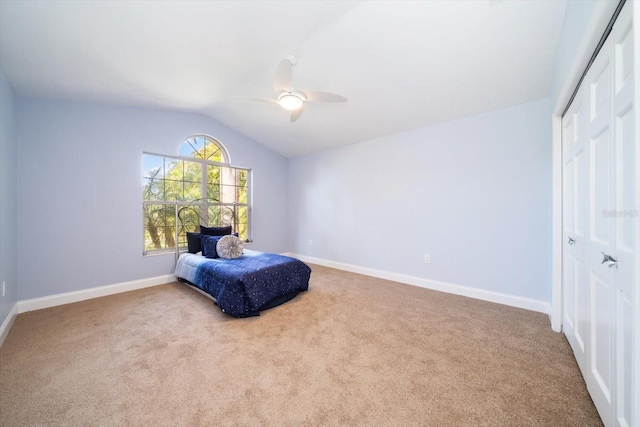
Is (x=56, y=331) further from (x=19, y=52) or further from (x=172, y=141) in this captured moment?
(x=172, y=141)

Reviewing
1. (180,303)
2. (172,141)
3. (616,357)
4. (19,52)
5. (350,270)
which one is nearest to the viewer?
(616,357)

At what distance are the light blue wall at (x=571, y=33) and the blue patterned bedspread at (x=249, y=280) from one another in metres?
3.01

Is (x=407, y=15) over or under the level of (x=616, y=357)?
over

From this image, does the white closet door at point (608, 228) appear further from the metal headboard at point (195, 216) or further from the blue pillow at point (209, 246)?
the metal headboard at point (195, 216)

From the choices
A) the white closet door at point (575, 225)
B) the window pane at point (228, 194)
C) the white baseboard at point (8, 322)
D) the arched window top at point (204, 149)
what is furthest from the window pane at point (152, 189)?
the white closet door at point (575, 225)

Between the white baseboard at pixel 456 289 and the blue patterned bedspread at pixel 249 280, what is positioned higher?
the blue patterned bedspread at pixel 249 280

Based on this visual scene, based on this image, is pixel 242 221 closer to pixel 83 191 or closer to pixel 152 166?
pixel 152 166

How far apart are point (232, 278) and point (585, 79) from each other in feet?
10.6

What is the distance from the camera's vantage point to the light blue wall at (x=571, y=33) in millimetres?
1337

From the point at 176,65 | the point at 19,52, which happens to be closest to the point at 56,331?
the point at 19,52

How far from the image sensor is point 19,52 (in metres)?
2.00

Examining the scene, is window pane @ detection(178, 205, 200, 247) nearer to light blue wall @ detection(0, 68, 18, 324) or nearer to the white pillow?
the white pillow

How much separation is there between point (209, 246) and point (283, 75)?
2.45 metres

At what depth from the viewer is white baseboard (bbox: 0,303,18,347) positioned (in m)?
2.10
